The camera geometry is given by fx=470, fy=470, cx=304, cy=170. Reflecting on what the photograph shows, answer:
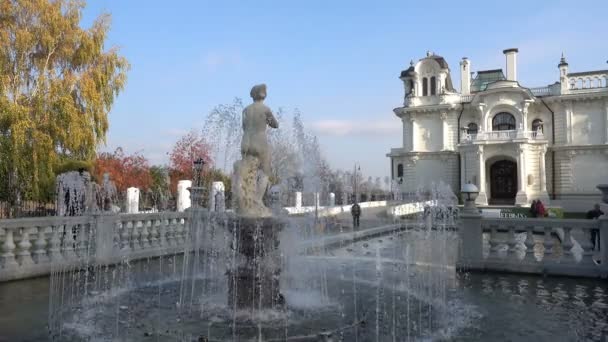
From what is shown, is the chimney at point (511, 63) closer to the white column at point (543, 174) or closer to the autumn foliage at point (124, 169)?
the white column at point (543, 174)

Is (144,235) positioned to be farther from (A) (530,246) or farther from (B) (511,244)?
(A) (530,246)

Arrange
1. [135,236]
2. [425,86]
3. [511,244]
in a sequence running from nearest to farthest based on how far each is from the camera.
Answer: [511,244] < [135,236] < [425,86]

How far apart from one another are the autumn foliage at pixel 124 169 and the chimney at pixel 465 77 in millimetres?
33426

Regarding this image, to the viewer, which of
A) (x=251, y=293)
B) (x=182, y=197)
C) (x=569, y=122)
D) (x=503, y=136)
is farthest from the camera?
(x=569, y=122)

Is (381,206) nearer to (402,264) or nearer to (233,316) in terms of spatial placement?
(402,264)

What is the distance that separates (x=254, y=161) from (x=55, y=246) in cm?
575

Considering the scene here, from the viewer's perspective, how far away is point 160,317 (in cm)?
657

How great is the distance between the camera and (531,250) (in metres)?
10.1

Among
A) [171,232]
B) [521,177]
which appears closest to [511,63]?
[521,177]

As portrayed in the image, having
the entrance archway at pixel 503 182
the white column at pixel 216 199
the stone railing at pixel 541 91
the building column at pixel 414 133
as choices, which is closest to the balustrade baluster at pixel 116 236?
the white column at pixel 216 199

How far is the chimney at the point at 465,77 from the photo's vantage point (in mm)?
48969

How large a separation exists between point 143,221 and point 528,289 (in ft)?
30.8

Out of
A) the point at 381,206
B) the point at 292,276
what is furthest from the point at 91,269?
the point at 381,206

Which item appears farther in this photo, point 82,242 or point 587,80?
point 587,80
